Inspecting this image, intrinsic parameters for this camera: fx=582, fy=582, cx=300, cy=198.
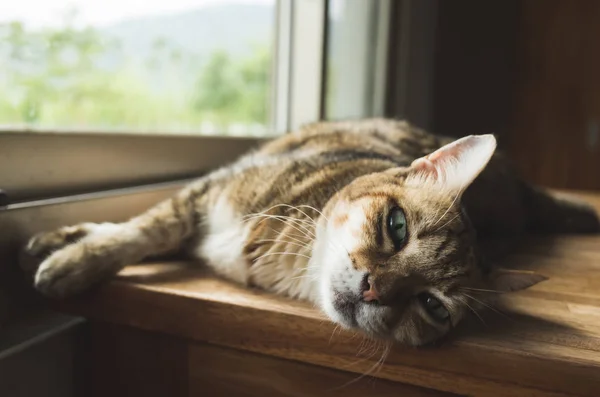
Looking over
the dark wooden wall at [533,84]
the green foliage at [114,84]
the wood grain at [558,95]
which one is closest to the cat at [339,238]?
the green foliage at [114,84]

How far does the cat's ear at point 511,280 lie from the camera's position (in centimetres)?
108

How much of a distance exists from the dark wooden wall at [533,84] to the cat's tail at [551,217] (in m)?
1.38

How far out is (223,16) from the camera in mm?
1979

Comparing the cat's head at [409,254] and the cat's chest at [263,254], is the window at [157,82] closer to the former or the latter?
the cat's chest at [263,254]

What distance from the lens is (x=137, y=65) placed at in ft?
5.37

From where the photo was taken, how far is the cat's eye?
3.07 feet

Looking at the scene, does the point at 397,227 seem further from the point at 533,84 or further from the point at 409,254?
the point at 533,84

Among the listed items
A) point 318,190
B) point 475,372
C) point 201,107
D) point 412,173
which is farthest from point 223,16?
point 475,372

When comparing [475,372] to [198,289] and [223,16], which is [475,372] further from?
[223,16]

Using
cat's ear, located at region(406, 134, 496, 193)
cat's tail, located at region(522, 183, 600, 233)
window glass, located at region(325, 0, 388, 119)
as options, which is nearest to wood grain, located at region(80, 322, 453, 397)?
cat's ear, located at region(406, 134, 496, 193)

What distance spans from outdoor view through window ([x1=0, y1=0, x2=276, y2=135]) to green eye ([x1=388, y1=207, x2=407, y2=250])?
81 centimetres

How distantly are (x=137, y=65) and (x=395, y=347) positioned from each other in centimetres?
112

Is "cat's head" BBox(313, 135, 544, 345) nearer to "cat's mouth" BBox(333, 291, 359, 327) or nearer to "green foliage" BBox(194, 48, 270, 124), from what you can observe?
"cat's mouth" BBox(333, 291, 359, 327)

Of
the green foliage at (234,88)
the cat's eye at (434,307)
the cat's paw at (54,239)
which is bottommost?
the cat's eye at (434,307)
